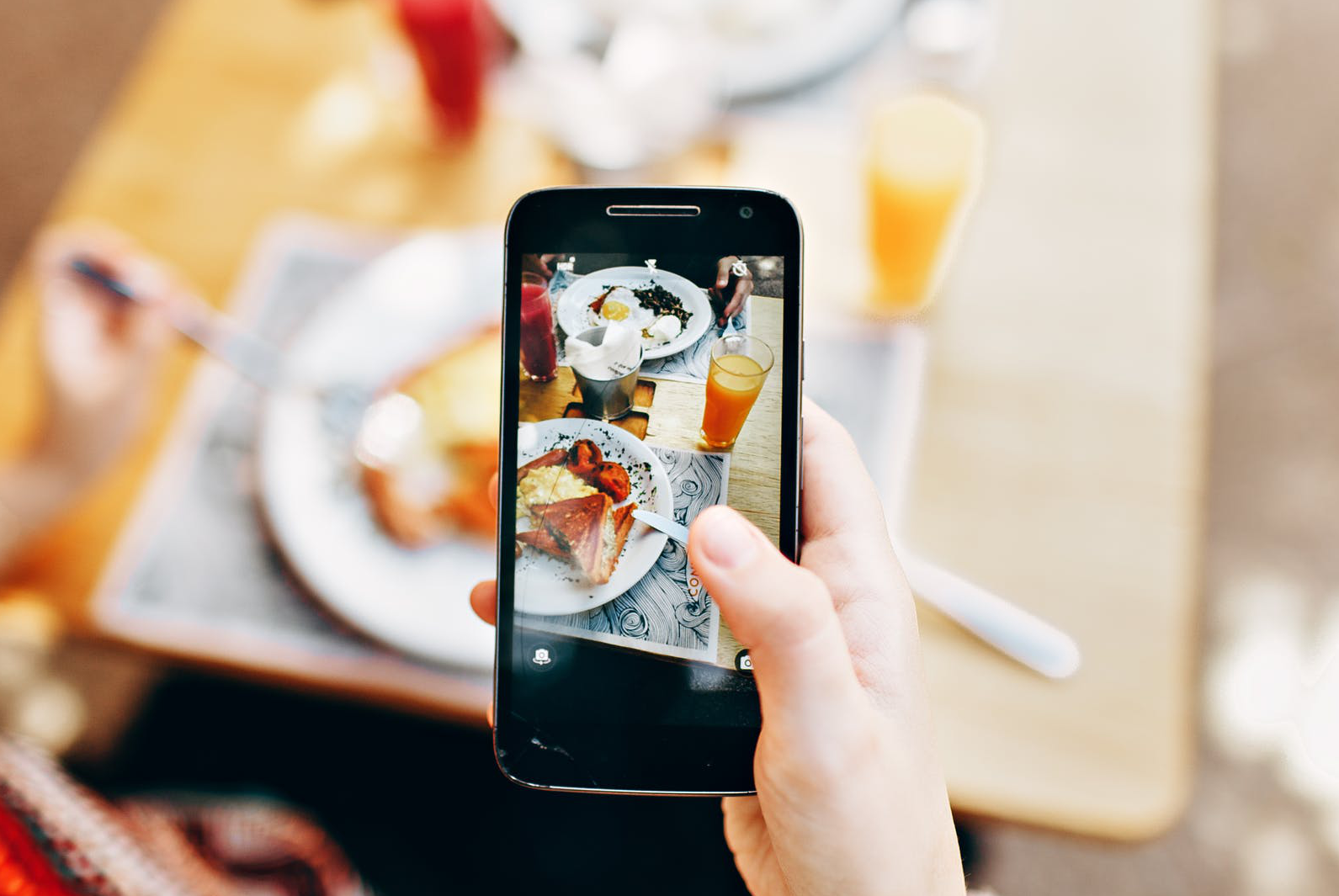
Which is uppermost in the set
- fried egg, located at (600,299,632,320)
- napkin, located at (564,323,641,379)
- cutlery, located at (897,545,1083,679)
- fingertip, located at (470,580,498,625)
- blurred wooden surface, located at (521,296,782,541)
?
fried egg, located at (600,299,632,320)

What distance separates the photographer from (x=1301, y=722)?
1290 millimetres

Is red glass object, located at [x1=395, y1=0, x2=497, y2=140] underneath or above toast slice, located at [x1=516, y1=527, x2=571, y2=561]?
above

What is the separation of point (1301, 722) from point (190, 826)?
148 centimetres

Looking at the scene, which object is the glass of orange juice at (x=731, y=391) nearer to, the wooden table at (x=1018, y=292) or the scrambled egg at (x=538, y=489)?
the scrambled egg at (x=538, y=489)

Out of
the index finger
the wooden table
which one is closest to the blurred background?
the wooden table

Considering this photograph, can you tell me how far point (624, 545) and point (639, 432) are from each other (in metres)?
0.07

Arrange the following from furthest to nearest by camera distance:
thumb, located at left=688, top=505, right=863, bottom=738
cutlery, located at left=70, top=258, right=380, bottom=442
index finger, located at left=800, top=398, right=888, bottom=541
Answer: cutlery, located at left=70, top=258, right=380, bottom=442 < index finger, located at left=800, top=398, right=888, bottom=541 < thumb, located at left=688, top=505, right=863, bottom=738

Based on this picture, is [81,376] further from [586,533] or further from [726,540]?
[726,540]

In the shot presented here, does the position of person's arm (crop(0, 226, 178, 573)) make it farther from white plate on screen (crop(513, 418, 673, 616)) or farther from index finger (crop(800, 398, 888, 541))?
index finger (crop(800, 398, 888, 541))

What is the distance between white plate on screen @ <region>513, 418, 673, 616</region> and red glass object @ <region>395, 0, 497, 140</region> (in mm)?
512

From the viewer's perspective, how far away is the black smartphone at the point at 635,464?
0.50 meters

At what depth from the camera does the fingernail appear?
44 cm

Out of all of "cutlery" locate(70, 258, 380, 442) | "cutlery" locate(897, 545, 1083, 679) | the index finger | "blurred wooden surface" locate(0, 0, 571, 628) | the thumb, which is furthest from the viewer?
"blurred wooden surface" locate(0, 0, 571, 628)

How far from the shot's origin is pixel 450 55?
861 millimetres
